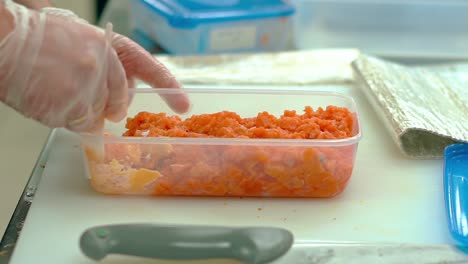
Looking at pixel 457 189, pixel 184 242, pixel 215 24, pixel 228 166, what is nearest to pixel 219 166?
pixel 228 166

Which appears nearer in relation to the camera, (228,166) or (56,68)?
(56,68)

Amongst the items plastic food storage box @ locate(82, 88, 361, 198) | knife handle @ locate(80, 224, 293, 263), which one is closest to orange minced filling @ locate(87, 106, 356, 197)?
plastic food storage box @ locate(82, 88, 361, 198)

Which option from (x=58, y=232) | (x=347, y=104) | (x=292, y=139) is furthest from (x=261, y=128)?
(x=58, y=232)

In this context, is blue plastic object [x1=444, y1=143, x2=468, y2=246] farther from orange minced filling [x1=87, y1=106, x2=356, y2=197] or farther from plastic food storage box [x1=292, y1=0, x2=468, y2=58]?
plastic food storage box [x1=292, y1=0, x2=468, y2=58]

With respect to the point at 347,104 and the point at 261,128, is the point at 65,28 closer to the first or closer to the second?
the point at 261,128

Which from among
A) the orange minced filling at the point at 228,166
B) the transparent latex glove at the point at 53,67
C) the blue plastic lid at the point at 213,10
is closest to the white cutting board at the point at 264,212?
the orange minced filling at the point at 228,166

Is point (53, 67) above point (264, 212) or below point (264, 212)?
above

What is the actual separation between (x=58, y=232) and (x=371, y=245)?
33 centimetres

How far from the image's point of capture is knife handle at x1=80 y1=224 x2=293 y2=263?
601mm

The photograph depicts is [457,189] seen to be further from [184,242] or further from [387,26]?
[387,26]

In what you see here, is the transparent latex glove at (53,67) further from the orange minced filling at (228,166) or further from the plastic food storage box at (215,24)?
the plastic food storage box at (215,24)

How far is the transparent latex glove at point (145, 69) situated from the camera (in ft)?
2.65

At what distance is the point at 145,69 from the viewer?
830 millimetres

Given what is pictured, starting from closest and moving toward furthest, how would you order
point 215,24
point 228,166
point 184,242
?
point 184,242 → point 228,166 → point 215,24
